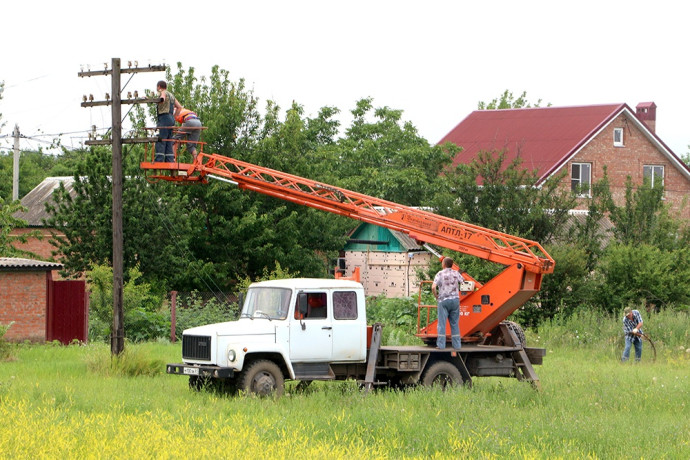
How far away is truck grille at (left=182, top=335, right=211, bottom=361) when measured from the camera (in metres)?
17.3

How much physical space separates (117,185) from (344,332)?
685cm

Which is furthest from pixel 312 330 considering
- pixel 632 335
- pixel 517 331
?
pixel 632 335

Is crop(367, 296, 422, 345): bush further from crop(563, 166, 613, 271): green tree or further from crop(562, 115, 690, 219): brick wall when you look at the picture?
crop(562, 115, 690, 219): brick wall

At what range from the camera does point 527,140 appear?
53.8 meters

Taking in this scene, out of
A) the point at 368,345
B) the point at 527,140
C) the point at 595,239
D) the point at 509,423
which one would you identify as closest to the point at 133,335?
the point at 368,345

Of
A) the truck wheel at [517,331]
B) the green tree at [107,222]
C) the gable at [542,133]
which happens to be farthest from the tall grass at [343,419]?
the gable at [542,133]

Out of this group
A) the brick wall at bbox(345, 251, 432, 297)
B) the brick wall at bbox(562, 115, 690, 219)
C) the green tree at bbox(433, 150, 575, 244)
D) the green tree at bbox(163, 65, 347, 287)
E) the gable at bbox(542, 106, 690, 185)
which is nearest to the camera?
the green tree at bbox(433, 150, 575, 244)

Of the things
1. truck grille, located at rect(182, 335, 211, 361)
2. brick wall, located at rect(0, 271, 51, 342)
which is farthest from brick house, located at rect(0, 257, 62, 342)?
truck grille, located at rect(182, 335, 211, 361)

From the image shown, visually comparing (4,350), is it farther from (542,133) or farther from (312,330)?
(542,133)

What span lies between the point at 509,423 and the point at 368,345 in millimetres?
5159

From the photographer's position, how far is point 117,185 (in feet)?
71.9

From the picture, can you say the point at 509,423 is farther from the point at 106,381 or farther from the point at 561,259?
the point at 561,259

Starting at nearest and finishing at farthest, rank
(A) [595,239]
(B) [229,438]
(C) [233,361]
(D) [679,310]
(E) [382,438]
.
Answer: (B) [229,438]
(E) [382,438]
(C) [233,361]
(D) [679,310]
(A) [595,239]

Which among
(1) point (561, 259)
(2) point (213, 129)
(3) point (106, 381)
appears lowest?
(3) point (106, 381)
